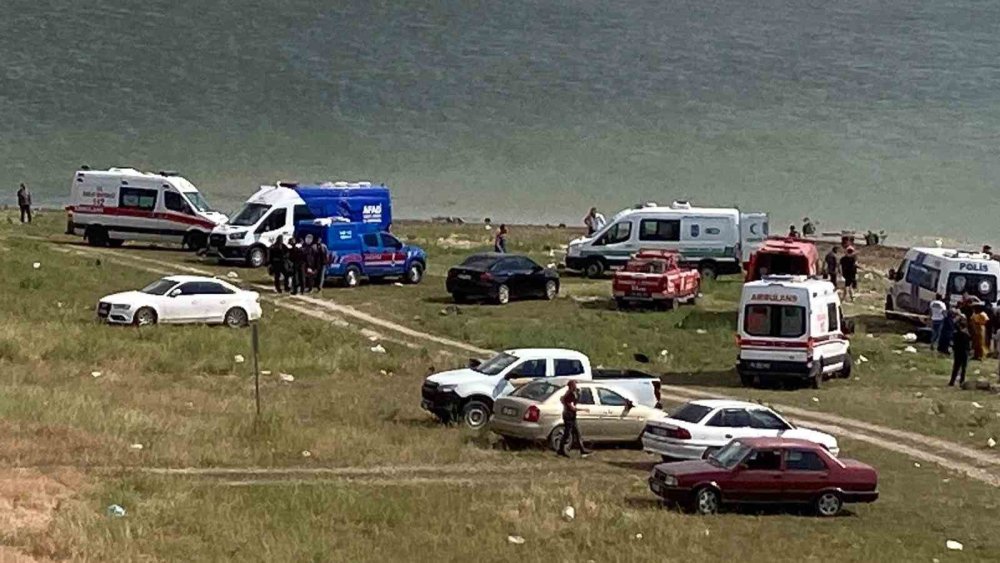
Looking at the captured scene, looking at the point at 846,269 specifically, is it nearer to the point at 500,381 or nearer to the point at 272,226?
the point at 272,226

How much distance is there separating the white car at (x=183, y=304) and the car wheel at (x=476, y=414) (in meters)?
10.6

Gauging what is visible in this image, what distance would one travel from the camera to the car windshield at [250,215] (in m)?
47.5

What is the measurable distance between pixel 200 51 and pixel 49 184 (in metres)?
31.5

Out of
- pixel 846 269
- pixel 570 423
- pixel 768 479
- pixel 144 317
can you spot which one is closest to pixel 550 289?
pixel 846 269

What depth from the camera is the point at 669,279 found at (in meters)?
43.4

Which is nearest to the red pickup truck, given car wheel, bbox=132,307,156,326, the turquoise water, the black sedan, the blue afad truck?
the black sedan

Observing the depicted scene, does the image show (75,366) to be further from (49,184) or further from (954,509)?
(49,184)

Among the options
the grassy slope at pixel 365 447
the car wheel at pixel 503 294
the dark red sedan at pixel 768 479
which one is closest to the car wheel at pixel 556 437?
the grassy slope at pixel 365 447

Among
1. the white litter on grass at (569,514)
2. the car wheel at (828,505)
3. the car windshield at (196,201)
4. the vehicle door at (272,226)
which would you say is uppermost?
the car windshield at (196,201)

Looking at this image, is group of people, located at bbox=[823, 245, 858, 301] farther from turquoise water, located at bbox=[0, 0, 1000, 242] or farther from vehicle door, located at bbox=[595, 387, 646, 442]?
turquoise water, located at bbox=[0, 0, 1000, 242]

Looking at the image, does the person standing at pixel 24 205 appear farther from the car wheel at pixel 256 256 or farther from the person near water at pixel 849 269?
the person near water at pixel 849 269

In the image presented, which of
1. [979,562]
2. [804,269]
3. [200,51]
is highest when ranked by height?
[200,51]

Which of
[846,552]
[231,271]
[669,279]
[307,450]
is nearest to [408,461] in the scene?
[307,450]

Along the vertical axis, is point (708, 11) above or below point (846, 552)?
above
